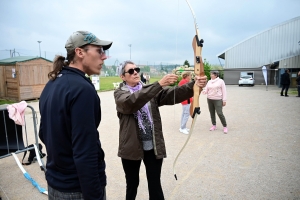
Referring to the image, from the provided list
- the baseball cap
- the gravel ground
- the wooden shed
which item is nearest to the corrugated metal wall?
the gravel ground

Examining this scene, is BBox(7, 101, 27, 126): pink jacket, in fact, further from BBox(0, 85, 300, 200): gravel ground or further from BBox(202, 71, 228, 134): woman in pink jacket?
BBox(202, 71, 228, 134): woman in pink jacket

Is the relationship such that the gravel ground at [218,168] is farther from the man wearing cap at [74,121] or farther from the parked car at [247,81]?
the parked car at [247,81]

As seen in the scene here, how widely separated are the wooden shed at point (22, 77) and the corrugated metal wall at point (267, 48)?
27.0m

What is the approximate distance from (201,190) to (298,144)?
351 centimetres

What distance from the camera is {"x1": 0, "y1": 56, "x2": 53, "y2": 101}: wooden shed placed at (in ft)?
44.5

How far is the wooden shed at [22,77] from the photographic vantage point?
13.5 metres

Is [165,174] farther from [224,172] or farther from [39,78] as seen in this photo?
[39,78]

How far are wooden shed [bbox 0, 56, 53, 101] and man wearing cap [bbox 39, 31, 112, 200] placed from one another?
1367cm

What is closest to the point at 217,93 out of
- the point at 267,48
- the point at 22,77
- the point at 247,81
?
the point at 22,77

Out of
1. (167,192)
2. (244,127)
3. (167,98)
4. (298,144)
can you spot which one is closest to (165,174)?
(167,192)

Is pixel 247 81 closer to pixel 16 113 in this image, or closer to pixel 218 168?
pixel 218 168

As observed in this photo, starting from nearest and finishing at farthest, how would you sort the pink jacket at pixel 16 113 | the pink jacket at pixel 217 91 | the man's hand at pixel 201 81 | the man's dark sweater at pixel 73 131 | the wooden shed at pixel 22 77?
the man's dark sweater at pixel 73 131 → the man's hand at pixel 201 81 → the pink jacket at pixel 16 113 → the pink jacket at pixel 217 91 → the wooden shed at pixel 22 77

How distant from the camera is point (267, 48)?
100 ft

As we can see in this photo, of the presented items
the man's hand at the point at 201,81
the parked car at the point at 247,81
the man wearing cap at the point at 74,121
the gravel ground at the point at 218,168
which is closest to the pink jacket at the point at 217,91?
the gravel ground at the point at 218,168
